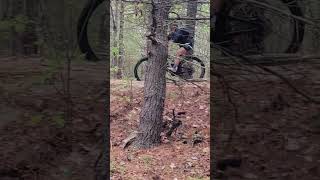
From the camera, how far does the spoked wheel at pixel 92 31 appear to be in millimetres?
2715

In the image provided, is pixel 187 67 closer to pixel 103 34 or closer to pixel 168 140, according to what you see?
pixel 168 140

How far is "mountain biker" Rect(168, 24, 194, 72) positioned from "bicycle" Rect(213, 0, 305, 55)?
2.60m

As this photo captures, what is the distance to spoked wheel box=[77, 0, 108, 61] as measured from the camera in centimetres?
271

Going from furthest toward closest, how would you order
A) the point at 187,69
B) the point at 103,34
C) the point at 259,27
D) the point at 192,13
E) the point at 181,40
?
the point at 187,69, the point at 181,40, the point at 192,13, the point at 103,34, the point at 259,27

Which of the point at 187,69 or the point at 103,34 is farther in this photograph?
the point at 187,69

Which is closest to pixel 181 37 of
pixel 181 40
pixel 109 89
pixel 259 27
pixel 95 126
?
pixel 181 40

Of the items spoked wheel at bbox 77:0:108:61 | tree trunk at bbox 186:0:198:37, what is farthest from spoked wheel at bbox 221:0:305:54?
tree trunk at bbox 186:0:198:37

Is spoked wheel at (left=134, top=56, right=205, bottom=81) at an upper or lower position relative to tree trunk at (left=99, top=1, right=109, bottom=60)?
lower

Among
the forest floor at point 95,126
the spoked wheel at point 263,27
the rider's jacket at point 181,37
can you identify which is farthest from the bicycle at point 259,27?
the rider's jacket at point 181,37

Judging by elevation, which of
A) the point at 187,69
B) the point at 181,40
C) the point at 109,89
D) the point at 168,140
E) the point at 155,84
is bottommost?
the point at 168,140

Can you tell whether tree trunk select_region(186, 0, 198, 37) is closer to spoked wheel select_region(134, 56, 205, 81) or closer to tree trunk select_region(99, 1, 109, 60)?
spoked wheel select_region(134, 56, 205, 81)

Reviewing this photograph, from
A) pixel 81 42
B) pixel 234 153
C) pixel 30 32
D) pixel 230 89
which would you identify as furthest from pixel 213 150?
pixel 30 32

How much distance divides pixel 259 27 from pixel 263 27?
0.02 m

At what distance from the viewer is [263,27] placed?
105 inches
